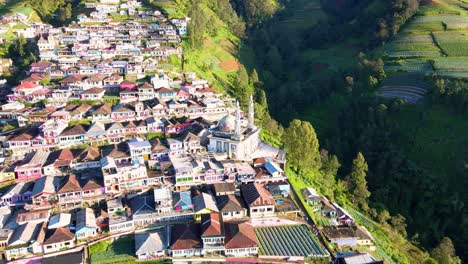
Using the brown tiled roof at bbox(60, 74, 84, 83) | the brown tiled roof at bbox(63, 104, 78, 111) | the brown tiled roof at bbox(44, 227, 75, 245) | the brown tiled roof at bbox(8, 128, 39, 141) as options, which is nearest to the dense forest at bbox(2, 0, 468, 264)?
the brown tiled roof at bbox(60, 74, 84, 83)

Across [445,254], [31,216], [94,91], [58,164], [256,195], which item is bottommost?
[445,254]

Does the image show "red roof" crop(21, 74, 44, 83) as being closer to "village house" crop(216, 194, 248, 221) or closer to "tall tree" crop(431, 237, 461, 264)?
"village house" crop(216, 194, 248, 221)

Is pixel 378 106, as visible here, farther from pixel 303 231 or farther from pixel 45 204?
pixel 45 204

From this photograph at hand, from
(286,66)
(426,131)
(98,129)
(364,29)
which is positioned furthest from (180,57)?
(364,29)

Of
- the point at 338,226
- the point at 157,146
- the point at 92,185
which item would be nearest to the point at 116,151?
the point at 157,146

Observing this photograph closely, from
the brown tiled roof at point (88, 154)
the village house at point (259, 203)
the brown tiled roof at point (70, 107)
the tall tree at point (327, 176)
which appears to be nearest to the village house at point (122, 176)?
the brown tiled roof at point (88, 154)

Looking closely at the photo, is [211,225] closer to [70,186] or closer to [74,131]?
[70,186]
